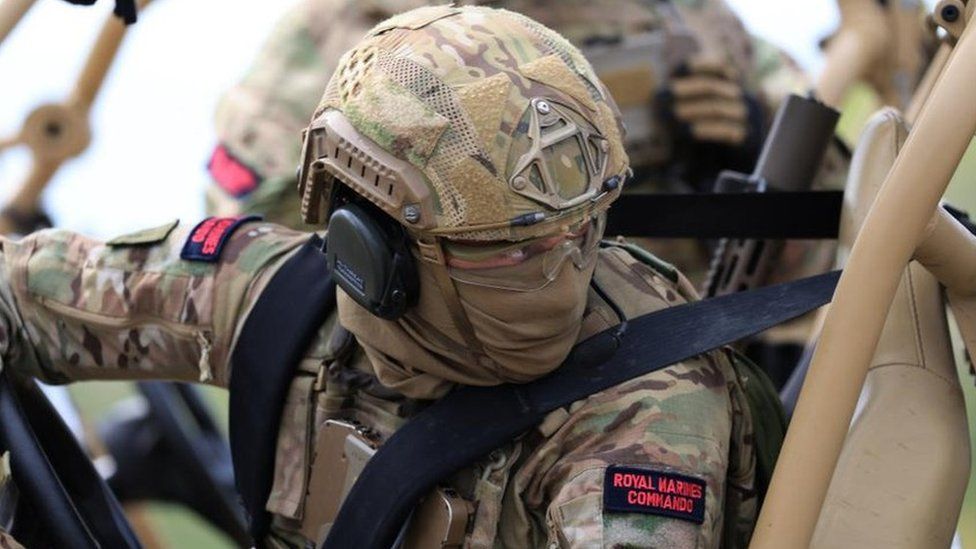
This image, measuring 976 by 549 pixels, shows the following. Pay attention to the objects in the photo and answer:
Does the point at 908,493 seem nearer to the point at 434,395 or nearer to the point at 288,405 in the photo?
the point at 434,395

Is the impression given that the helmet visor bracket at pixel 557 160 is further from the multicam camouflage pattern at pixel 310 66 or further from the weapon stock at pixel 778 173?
the multicam camouflage pattern at pixel 310 66

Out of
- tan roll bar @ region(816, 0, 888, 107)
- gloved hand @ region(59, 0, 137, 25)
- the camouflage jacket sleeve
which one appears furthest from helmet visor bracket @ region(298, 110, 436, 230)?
tan roll bar @ region(816, 0, 888, 107)

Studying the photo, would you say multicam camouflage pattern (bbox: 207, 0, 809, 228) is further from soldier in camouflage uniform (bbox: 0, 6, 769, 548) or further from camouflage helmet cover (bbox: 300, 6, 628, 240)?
camouflage helmet cover (bbox: 300, 6, 628, 240)

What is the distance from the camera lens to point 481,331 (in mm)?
1894

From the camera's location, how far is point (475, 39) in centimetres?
188

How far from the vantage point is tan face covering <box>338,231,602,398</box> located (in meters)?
1.87

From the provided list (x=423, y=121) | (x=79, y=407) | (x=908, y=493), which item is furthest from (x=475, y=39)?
(x=79, y=407)

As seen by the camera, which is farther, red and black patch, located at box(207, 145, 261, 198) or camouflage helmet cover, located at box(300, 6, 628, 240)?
red and black patch, located at box(207, 145, 261, 198)

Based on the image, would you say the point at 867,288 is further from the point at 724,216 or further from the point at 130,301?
the point at 130,301

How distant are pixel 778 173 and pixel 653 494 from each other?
2.64 ft

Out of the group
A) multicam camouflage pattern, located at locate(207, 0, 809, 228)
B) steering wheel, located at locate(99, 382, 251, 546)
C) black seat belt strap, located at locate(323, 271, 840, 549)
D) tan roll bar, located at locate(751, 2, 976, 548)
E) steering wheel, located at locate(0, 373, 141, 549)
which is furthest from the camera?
steering wheel, located at locate(99, 382, 251, 546)

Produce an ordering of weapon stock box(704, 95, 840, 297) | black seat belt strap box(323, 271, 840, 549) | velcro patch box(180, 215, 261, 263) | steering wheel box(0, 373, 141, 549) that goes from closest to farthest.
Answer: black seat belt strap box(323, 271, 840, 549) → steering wheel box(0, 373, 141, 549) → velcro patch box(180, 215, 261, 263) → weapon stock box(704, 95, 840, 297)

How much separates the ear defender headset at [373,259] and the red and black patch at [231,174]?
1.40 metres

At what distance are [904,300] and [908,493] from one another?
0.77 feet
